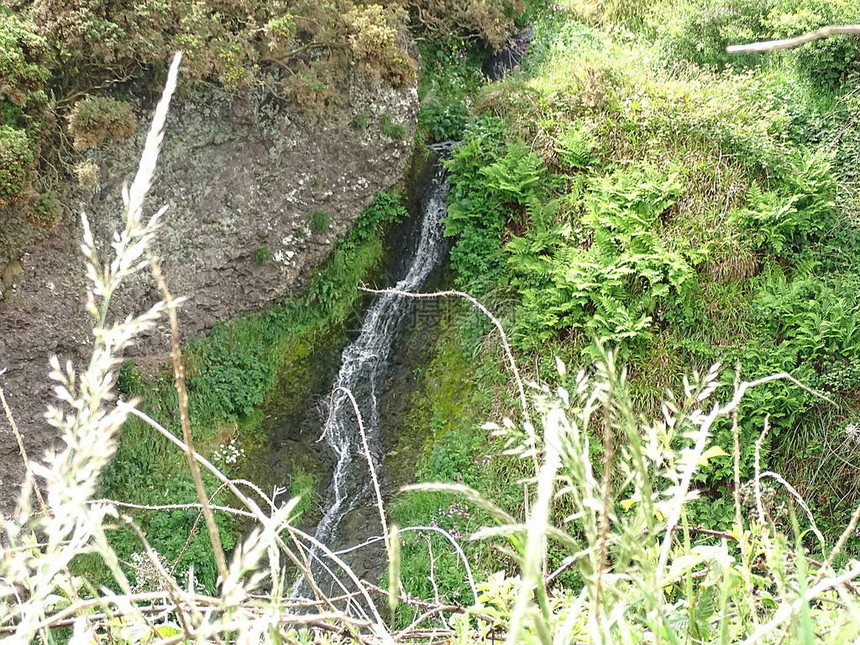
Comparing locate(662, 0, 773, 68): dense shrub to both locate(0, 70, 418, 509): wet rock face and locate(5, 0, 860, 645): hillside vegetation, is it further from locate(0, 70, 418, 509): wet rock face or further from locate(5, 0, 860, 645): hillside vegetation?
locate(0, 70, 418, 509): wet rock face

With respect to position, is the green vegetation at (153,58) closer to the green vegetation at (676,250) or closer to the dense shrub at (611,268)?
the green vegetation at (676,250)

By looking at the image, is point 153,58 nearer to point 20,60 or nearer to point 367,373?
point 20,60

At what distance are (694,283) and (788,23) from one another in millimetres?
3246

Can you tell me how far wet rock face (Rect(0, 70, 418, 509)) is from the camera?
6059mm

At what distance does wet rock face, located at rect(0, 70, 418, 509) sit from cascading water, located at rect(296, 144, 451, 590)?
868mm

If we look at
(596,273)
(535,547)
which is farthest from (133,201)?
(596,273)

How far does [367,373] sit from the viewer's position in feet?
24.7

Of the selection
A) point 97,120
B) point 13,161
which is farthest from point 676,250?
point 13,161

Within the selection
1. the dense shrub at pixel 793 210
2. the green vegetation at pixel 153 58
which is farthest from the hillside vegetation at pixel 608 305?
the green vegetation at pixel 153 58

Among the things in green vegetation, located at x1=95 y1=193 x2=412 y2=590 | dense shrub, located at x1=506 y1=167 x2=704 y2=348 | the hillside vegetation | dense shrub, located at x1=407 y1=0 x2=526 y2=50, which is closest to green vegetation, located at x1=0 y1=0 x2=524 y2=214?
the hillside vegetation

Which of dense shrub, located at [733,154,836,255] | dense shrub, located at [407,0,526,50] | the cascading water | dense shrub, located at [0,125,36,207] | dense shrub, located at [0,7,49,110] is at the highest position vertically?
dense shrub, located at [407,0,526,50]

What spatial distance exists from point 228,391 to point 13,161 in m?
3.25

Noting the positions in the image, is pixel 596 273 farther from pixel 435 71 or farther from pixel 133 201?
pixel 133 201

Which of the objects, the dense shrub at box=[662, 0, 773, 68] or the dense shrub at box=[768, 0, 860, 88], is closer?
the dense shrub at box=[768, 0, 860, 88]
